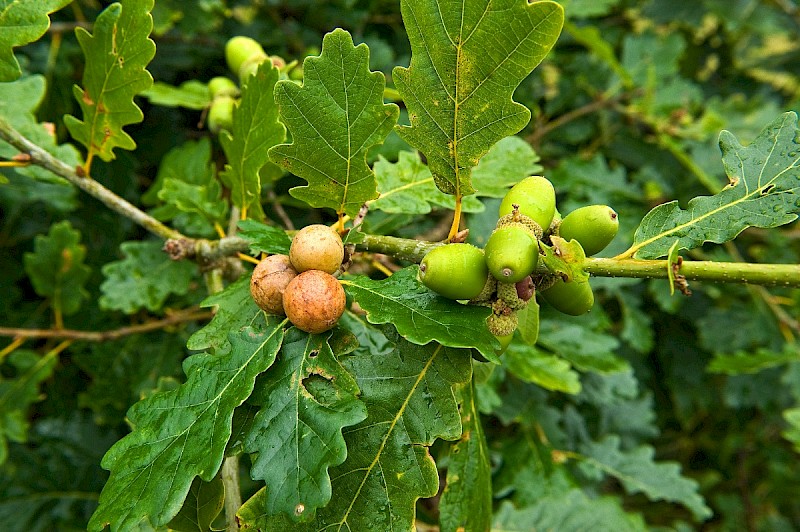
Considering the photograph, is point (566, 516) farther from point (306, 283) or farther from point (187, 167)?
point (187, 167)

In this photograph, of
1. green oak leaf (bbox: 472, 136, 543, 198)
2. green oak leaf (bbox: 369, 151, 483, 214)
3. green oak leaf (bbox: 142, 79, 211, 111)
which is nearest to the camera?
green oak leaf (bbox: 369, 151, 483, 214)

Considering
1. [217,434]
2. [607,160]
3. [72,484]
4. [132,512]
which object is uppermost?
[217,434]

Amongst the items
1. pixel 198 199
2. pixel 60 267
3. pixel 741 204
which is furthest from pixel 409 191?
pixel 60 267

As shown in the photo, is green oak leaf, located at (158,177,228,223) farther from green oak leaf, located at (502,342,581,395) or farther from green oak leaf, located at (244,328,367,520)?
green oak leaf, located at (502,342,581,395)

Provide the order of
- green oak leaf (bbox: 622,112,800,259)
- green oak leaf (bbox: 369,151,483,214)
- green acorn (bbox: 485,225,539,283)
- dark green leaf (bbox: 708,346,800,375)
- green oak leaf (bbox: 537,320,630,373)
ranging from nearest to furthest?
green acorn (bbox: 485,225,539,283) < green oak leaf (bbox: 622,112,800,259) < green oak leaf (bbox: 369,151,483,214) < green oak leaf (bbox: 537,320,630,373) < dark green leaf (bbox: 708,346,800,375)

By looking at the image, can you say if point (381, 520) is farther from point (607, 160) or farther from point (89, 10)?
point (607, 160)

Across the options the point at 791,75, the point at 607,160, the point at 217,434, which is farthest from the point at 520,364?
the point at 791,75

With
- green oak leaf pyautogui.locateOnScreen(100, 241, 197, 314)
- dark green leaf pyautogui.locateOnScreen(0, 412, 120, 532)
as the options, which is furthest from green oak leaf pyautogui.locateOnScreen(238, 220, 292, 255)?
dark green leaf pyautogui.locateOnScreen(0, 412, 120, 532)
